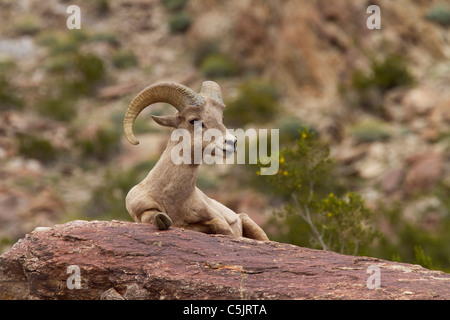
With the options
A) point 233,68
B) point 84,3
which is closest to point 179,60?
point 233,68

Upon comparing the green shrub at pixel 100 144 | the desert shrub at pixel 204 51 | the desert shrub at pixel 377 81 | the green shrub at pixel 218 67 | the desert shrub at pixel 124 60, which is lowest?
the green shrub at pixel 100 144

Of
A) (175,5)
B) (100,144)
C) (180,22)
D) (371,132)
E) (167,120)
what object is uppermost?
(175,5)

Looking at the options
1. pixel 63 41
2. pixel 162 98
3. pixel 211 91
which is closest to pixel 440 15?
pixel 63 41

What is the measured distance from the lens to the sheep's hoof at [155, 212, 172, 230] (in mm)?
6652

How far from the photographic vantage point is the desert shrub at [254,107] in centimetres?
3384

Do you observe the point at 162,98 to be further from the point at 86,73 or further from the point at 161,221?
the point at 86,73

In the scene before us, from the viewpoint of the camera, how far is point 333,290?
6027 millimetres

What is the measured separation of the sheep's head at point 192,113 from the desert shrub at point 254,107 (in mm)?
25835

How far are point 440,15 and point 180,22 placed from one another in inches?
666

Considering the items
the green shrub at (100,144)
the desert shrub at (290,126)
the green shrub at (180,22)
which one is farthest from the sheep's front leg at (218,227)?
the green shrub at (180,22)

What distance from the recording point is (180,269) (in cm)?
627

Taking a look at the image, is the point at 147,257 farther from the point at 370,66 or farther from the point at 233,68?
the point at 233,68

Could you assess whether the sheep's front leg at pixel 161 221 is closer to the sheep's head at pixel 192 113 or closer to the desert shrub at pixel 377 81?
the sheep's head at pixel 192 113
